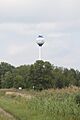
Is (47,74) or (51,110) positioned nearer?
(51,110)

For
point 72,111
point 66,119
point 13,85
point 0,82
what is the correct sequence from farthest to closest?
1. point 0,82
2. point 13,85
3. point 72,111
4. point 66,119

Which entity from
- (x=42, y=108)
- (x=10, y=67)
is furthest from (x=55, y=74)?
(x=42, y=108)

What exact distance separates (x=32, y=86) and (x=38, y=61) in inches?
220

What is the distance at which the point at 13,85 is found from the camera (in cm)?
10844

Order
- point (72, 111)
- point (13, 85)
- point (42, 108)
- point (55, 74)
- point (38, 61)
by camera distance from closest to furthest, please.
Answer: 1. point (72, 111)
2. point (42, 108)
3. point (38, 61)
4. point (55, 74)
5. point (13, 85)

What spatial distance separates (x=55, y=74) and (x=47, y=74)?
10.8 m

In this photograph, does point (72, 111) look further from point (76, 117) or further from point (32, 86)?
point (32, 86)

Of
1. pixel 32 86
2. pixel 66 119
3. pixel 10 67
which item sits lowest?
pixel 66 119

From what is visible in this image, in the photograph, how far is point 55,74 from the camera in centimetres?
10012

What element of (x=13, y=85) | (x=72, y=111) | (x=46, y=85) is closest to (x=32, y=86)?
(x=46, y=85)

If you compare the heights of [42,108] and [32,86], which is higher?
[32,86]

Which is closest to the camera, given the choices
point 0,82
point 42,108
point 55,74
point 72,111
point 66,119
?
point 66,119

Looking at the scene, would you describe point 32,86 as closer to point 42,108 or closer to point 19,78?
point 19,78

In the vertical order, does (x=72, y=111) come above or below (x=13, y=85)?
below
